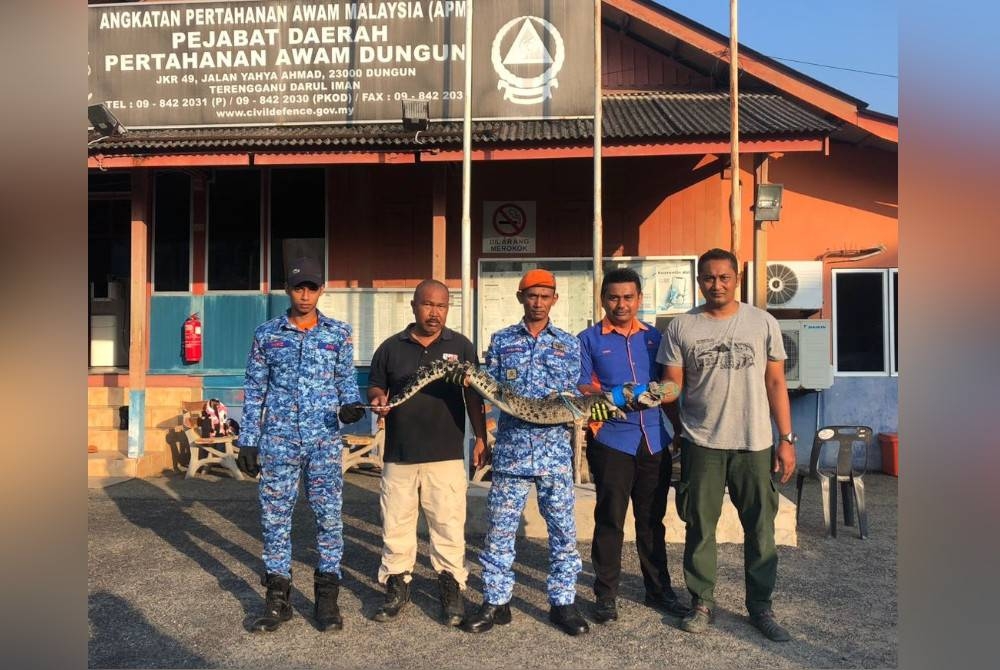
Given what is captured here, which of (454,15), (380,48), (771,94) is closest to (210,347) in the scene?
(380,48)

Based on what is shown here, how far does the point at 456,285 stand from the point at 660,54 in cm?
411

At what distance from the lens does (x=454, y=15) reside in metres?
7.23

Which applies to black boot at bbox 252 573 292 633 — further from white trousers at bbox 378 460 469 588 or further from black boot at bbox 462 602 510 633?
black boot at bbox 462 602 510 633

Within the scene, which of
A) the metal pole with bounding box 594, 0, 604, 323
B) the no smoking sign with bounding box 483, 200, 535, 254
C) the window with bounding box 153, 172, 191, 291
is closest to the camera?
the metal pole with bounding box 594, 0, 604, 323

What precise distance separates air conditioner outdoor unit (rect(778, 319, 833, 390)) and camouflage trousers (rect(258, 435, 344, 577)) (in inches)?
233

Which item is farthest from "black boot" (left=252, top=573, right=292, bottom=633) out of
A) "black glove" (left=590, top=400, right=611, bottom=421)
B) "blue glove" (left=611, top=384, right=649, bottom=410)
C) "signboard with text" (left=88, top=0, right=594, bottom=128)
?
"signboard with text" (left=88, top=0, right=594, bottom=128)

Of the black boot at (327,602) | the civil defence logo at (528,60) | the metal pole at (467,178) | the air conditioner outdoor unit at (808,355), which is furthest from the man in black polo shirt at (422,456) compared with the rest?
the air conditioner outdoor unit at (808,355)

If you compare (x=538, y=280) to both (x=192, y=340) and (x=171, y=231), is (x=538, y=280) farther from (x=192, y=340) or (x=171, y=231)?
(x=171, y=231)

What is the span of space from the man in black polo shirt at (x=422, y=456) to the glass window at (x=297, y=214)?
5.47 metres

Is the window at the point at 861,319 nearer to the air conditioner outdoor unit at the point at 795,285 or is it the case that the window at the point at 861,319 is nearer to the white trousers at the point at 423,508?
the air conditioner outdoor unit at the point at 795,285

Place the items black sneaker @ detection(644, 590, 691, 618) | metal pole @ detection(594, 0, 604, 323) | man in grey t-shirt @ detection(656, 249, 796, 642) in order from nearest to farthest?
man in grey t-shirt @ detection(656, 249, 796, 642), black sneaker @ detection(644, 590, 691, 618), metal pole @ detection(594, 0, 604, 323)

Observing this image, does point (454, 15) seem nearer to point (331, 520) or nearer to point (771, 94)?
point (771, 94)

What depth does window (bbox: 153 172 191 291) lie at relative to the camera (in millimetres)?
8938

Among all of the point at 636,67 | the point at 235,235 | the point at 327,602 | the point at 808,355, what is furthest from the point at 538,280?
the point at 636,67
